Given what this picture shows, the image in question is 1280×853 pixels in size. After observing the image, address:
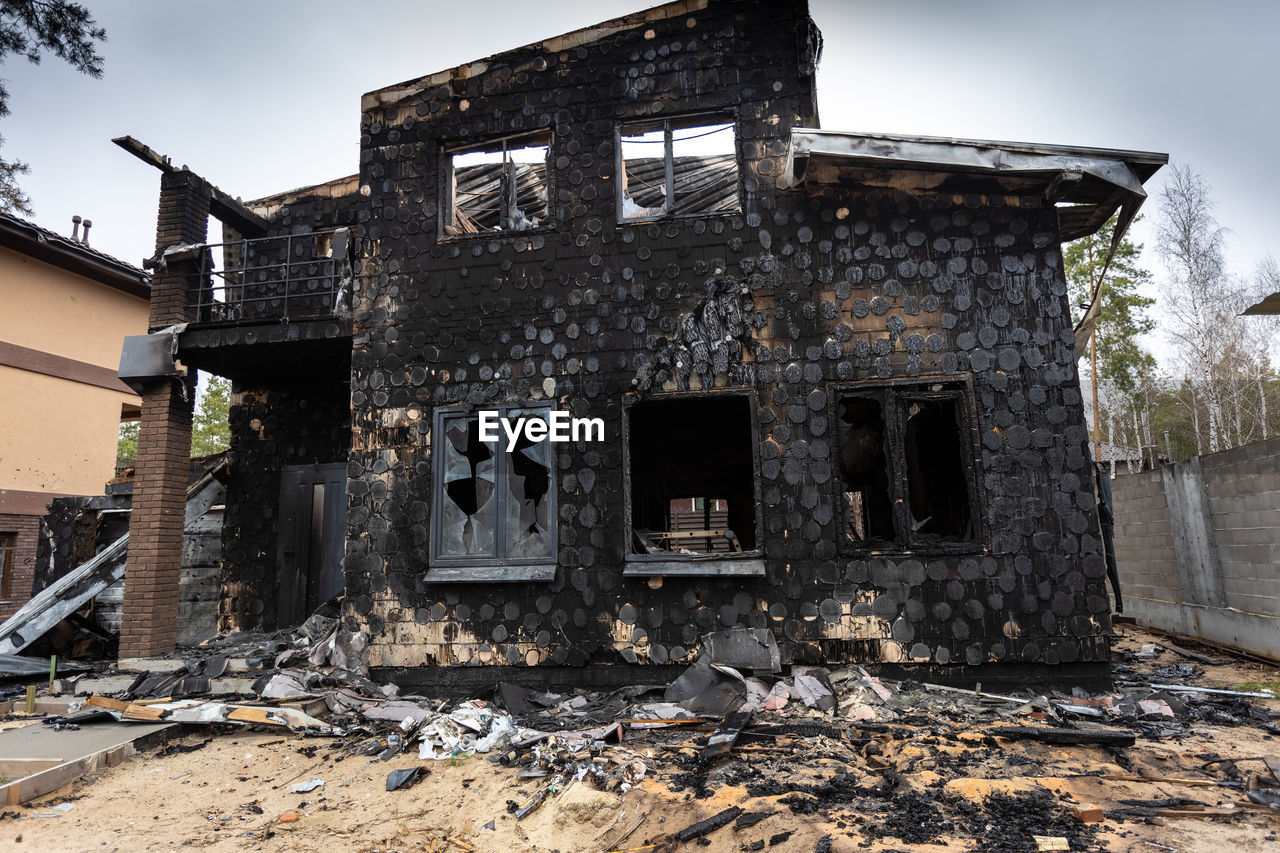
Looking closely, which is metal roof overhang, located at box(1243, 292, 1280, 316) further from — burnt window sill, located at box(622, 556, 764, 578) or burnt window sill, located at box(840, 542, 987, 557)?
burnt window sill, located at box(622, 556, 764, 578)

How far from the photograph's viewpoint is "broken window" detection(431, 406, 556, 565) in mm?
7211

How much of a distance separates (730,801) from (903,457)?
371cm

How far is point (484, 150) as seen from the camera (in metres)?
7.97

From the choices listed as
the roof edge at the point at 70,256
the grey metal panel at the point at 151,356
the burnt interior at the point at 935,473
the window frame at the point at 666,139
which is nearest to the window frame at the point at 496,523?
the window frame at the point at 666,139

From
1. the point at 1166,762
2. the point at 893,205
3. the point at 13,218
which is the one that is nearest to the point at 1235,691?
the point at 1166,762

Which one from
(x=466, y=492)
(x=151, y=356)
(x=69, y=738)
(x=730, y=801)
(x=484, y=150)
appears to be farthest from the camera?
→ (x=151, y=356)

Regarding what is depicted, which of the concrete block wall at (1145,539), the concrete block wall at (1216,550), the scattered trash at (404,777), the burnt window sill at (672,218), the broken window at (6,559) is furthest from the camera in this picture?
the broken window at (6,559)

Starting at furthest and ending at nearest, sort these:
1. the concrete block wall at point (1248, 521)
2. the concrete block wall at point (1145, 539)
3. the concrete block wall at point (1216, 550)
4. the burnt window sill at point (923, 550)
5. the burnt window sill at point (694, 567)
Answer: the concrete block wall at point (1145, 539), the concrete block wall at point (1216, 550), the concrete block wall at point (1248, 521), the burnt window sill at point (694, 567), the burnt window sill at point (923, 550)

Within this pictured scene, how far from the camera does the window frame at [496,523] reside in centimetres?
704

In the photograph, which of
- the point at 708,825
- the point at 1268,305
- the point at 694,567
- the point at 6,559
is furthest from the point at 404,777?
the point at 6,559

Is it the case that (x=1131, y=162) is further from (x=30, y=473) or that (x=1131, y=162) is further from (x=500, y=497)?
(x=30, y=473)

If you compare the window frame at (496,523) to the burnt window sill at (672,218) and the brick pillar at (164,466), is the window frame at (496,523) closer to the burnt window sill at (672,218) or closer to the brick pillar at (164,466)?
the burnt window sill at (672,218)

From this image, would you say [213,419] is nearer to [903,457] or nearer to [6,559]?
[6,559]

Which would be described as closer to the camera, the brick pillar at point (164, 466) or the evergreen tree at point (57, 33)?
the evergreen tree at point (57, 33)
